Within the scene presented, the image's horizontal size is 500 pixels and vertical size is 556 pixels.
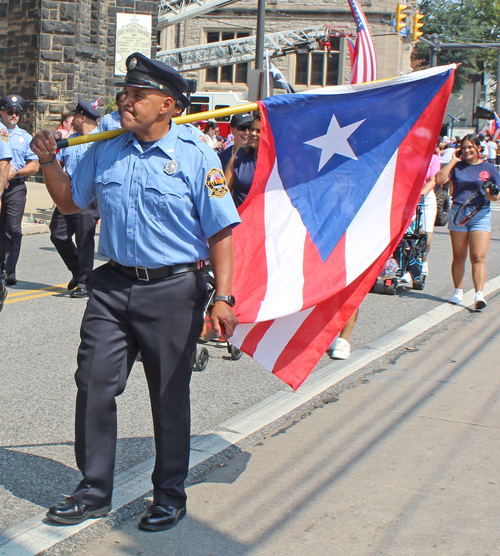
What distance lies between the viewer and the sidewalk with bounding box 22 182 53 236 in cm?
1441

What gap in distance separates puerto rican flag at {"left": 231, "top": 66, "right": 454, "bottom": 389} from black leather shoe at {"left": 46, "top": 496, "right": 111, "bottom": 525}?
3.77 ft

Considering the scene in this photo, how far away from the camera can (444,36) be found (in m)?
63.7

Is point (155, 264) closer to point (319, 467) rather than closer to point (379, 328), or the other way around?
point (319, 467)

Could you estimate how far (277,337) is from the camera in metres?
4.10

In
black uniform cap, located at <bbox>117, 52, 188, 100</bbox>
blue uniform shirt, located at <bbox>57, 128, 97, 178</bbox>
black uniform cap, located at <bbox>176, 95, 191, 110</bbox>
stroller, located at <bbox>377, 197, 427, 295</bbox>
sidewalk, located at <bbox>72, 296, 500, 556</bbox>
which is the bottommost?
sidewalk, located at <bbox>72, 296, 500, 556</bbox>

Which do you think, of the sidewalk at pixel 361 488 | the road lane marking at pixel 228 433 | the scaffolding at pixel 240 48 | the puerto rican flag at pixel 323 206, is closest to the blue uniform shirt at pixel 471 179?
the road lane marking at pixel 228 433

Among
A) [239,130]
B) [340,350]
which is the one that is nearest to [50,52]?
[239,130]

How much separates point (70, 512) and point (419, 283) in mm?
7345

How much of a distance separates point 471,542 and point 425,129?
7.36ft

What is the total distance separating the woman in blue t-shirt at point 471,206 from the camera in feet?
28.9

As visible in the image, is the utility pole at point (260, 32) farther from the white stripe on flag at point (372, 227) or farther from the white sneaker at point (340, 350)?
the white stripe on flag at point (372, 227)

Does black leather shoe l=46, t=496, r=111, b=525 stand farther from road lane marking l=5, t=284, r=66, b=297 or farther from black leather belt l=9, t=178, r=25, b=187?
black leather belt l=9, t=178, r=25, b=187

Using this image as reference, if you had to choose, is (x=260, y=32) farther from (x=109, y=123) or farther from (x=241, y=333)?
(x=241, y=333)

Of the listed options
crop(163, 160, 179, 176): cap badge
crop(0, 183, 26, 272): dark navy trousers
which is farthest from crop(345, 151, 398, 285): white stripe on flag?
crop(0, 183, 26, 272): dark navy trousers
